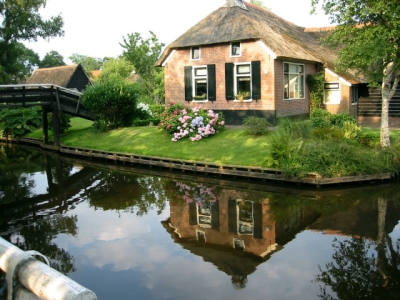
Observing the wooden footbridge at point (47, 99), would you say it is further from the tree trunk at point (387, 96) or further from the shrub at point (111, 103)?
the tree trunk at point (387, 96)

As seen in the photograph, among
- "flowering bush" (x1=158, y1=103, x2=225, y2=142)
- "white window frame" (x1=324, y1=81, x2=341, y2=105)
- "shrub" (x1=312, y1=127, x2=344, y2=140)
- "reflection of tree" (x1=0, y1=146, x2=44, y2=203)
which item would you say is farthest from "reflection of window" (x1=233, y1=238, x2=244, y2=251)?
"white window frame" (x1=324, y1=81, x2=341, y2=105)

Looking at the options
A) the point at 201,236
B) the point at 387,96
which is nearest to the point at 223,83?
the point at 387,96

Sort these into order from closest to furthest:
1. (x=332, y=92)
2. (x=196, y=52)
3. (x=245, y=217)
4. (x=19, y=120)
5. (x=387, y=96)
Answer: (x=245, y=217) < (x=387, y=96) < (x=196, y=52) < (x=332, y=92) < (x=19, y=120)

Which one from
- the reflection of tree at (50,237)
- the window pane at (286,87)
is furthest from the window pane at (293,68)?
the reflection of tree at (50,237)

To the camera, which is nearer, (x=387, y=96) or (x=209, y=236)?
(x=209, y=236)

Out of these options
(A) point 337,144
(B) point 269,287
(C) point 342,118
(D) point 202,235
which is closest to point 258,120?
(C) point 342,118

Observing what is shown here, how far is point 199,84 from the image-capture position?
20.0 metres

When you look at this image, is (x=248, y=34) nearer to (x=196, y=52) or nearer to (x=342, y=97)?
(x=196, y=52)

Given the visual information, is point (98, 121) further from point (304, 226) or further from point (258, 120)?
point (304, 226)

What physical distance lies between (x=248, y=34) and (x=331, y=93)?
577cm

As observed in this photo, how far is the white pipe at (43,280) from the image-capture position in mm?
2150

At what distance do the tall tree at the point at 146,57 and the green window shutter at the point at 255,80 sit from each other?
12485 mm

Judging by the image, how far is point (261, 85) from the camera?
720 inches

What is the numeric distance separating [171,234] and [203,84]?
488 inches
